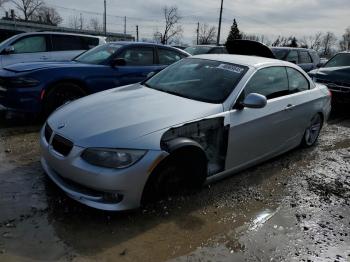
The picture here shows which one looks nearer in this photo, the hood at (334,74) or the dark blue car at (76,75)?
the dark blue car at (76,75)

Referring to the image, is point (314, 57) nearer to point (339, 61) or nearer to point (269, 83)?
point (339, 61)

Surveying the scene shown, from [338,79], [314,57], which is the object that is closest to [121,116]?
[338,79]

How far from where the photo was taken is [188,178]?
4.15 metres

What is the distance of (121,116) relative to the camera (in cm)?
396

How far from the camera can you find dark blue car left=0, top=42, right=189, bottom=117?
654cm

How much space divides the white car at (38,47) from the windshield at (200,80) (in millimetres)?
5671

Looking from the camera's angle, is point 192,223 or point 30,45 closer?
point 192,223

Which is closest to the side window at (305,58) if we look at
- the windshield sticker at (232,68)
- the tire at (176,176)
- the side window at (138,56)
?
the side window at (138,56)

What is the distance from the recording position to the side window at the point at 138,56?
7.93 m

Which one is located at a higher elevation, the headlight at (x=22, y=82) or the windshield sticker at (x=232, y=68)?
the windshield sticker at (x=232, y=68)

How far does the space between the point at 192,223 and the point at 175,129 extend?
3.09 feet

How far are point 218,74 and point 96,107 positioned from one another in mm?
→ 1600

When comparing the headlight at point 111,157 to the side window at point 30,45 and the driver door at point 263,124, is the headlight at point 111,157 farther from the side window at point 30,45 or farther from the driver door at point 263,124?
the side window at point 30,45

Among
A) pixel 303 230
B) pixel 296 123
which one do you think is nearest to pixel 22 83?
pixel 296 123
